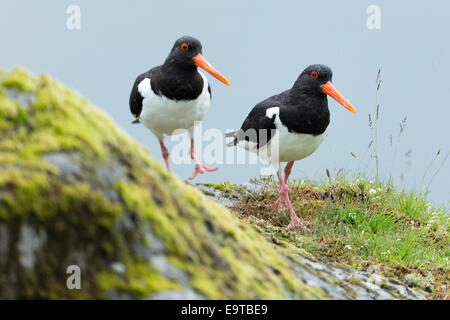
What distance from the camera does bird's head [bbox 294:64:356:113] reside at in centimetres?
692

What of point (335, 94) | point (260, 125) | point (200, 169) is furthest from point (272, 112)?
point (200, 169)

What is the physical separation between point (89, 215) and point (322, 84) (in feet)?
16.3

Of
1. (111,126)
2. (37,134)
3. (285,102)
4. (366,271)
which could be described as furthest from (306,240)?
(37,134)

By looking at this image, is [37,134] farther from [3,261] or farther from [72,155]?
[3,261]

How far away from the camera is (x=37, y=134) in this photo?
2.88 meters

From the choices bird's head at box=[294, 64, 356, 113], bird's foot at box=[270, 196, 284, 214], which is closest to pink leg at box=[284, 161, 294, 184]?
bird's foot at box=[270, 196, 284, 214]

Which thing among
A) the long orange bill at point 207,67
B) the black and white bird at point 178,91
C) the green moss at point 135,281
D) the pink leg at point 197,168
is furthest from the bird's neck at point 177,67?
the green moss at point 135,281

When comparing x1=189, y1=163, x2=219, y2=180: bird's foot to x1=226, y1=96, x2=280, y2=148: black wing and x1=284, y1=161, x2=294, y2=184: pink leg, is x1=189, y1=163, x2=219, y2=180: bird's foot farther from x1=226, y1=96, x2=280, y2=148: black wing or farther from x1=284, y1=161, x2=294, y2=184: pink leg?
x1=284, y1=161, x2=294, y2=184: pink leg

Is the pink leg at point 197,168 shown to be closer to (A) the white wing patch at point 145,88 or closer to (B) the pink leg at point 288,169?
(B) the pink leg at point 288,169

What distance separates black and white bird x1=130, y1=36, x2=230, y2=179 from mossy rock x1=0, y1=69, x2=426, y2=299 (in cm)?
361

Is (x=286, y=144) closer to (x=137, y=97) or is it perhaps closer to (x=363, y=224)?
(x=363, y=224)

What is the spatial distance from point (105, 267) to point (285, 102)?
4767 millimetres

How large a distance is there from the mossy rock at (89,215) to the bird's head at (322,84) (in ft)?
13.3

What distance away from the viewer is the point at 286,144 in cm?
686
